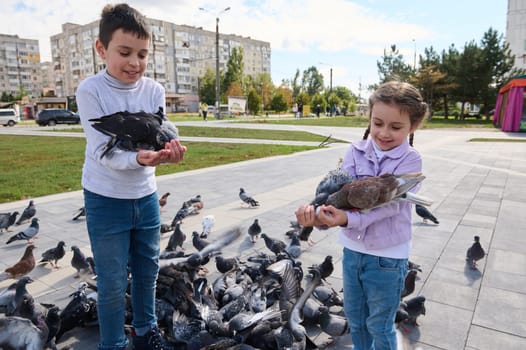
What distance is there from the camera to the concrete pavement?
3078 millimetres

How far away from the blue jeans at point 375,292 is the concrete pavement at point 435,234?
2.28 ft

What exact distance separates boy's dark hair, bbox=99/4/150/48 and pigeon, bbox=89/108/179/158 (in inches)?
17.9

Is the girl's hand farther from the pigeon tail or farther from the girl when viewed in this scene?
the pigeon tail

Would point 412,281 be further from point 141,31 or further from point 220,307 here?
point 141,31

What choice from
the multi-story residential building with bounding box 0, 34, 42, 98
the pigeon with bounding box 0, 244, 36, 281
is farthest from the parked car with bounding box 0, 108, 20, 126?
the multi-story residential building with bounding box 0, 34, 42, 98

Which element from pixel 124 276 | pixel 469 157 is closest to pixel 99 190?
pixel 124 276

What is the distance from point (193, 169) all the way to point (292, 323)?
897 centimetres

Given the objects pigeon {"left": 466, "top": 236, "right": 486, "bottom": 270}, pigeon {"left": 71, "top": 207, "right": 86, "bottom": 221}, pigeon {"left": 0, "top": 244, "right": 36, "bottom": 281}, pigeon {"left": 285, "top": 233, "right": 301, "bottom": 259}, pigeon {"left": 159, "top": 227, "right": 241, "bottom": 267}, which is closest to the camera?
pigeon {"left": 159, "top": 227, "right": 241, "bottom": 267}

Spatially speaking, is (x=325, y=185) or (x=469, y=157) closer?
(x=325, y=185)

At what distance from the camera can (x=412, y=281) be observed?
11.2ft

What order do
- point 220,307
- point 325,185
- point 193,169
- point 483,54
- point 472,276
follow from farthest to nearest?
point 483,54 < point 193,169 < point 472,276 < point 220,307 < point 325,185

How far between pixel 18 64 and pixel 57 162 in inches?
4380

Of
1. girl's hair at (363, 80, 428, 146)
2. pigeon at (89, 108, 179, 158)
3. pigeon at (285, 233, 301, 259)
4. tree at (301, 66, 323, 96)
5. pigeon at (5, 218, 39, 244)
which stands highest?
tree at (301, 66, 323, 96)

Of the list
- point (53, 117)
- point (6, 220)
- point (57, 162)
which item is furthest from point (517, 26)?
point (6, 220)
